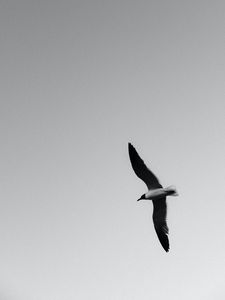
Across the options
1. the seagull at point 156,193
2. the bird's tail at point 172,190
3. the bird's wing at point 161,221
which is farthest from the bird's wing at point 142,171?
the bird's wing at point 161,221

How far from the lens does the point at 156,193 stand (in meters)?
31.2

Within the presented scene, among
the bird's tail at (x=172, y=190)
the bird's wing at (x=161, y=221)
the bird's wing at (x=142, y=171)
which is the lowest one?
the bird's wing at (x=161, y=221)

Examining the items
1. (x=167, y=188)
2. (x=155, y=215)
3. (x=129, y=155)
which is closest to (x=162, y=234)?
(x=155, y=215)

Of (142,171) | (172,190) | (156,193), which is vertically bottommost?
(172,190)

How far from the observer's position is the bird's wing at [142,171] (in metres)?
31.1

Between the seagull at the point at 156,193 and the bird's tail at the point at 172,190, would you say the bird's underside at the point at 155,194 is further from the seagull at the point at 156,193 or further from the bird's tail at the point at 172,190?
the bird's tail at the point at 172,190

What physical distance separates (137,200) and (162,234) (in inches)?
111

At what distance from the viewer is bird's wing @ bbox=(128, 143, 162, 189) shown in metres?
31.1

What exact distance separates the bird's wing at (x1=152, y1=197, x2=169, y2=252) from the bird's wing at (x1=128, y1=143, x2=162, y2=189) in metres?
1.39

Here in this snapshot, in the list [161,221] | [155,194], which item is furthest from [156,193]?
[161,221]

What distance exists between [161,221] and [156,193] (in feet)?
8.09

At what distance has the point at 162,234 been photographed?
1289 inches

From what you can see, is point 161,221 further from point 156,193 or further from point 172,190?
point 172,190

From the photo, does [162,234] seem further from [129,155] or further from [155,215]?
[129,155]
